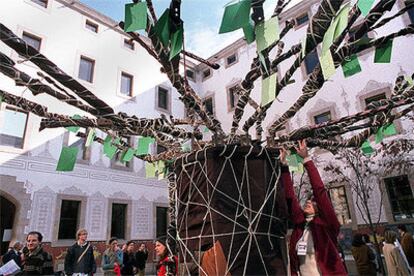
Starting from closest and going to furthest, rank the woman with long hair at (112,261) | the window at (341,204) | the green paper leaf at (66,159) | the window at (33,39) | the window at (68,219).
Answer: the green paper leaf at (66,159), the woman with long hair at (112,261), the window at (68,219), the window at (341,204), the window at (33,39)

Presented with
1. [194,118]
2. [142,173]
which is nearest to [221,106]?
[142,173]

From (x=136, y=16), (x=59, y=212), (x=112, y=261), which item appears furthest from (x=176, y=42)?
(x=59, y=212)

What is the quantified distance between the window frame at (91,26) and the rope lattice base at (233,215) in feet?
44.0

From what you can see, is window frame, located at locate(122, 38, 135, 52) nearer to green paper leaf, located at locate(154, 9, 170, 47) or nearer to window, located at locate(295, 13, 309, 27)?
window, located at locate(295, 13, 309, 27)

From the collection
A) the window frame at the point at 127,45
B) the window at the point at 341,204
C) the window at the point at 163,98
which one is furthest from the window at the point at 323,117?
the window frame at the point at 127,45

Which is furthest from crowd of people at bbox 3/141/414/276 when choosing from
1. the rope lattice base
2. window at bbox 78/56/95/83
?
window at bbox 78/56/95/83

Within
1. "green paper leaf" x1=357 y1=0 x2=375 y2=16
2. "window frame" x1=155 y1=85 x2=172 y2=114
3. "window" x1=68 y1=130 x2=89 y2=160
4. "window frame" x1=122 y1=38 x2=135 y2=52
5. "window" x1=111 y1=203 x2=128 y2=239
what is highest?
"window frame" x1=122 y1=38 x2=135 y2=52

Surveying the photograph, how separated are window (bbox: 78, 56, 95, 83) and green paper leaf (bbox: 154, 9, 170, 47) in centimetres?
1177

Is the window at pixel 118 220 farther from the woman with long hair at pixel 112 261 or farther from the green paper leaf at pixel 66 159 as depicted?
the green paper leaf at pixel 66 159

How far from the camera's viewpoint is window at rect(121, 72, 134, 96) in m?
13.8

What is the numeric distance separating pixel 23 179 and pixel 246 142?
10154 millimetres

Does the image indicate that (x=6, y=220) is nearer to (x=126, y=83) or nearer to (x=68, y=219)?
(x=68, y=219)

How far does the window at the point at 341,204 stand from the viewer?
10.5 meters

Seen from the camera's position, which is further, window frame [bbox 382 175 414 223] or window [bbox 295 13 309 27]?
window [bbox 295 13 309 27]
